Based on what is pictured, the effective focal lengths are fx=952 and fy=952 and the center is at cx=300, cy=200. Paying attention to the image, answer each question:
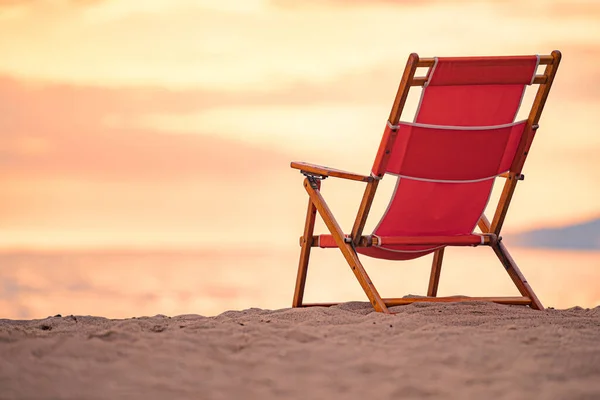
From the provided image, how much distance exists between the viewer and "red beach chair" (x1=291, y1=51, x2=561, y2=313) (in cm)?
451

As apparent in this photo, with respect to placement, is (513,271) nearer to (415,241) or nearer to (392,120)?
(415,241)

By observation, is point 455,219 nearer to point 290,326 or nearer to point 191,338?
point 290,326

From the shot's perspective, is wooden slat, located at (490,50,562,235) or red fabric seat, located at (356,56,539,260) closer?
red fabric seat, located at (356,56,539,260)

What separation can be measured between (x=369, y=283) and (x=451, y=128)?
85 cm

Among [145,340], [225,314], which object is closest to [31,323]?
[225,314]

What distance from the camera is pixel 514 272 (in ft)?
16.6

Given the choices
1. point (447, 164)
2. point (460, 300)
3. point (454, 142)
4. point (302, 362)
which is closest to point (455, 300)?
point (460, 300)

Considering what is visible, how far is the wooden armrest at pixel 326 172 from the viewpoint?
463 centimetres

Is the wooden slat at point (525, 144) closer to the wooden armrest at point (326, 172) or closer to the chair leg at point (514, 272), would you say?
the chair leg at point (514, 272)

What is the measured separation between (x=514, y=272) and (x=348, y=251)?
96cm

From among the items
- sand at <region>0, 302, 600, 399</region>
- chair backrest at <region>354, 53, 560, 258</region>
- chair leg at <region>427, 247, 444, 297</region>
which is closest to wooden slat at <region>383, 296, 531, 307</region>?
chair backrest at <region>354, 53, 560, 258</region>

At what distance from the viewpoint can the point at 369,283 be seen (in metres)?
4.68

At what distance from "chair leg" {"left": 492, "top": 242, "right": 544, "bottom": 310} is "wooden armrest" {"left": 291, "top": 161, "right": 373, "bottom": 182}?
0.93 m

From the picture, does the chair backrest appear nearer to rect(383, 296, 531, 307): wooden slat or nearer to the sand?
rect(383, 296, 531, 307): wooden slat
